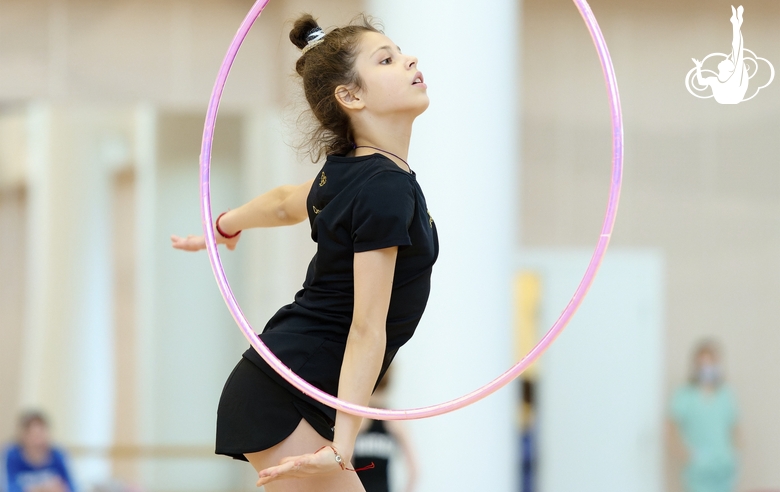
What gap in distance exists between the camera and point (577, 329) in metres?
5.47

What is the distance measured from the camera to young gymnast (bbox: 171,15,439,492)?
1367mm

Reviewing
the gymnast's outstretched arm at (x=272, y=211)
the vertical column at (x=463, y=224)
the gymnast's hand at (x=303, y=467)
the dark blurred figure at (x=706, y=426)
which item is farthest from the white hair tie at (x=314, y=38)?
the dark blurred figure at (x=706, y=426)

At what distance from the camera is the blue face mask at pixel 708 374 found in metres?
5.38

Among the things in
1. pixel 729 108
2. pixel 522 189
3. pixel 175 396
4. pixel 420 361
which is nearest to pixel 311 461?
pixel 420 361

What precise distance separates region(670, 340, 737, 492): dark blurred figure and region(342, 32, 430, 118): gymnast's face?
14.0 ft

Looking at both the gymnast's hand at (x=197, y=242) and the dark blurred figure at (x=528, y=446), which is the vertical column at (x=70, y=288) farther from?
the gymnast's hand at (x=197, y=242)

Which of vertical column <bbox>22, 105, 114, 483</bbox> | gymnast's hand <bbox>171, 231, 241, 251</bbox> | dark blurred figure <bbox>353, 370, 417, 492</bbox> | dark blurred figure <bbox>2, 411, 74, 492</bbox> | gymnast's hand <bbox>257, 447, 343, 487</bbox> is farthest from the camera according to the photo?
vertical column <bbox>22, 105, 114, 483</bbox>

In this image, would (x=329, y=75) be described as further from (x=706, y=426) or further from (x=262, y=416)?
(x=706, y=426)

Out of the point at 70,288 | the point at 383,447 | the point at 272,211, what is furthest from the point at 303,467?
the point at 70,288

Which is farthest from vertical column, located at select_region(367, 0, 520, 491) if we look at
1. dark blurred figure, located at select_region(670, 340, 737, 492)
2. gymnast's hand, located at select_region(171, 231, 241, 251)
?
gymnast's hand, located at select_region(171, 231, 241, 251)

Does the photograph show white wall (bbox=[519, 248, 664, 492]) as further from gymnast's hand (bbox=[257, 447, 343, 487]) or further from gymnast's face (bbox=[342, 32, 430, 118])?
gymnast's hand (bbox=[257, 447, 343, 487])

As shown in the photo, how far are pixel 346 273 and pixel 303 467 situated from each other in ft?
0.95

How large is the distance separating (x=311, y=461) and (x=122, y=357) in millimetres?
4162

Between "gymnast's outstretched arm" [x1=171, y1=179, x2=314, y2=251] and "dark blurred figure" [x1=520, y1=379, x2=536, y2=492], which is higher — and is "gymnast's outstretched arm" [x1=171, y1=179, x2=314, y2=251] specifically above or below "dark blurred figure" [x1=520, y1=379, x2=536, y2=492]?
above
